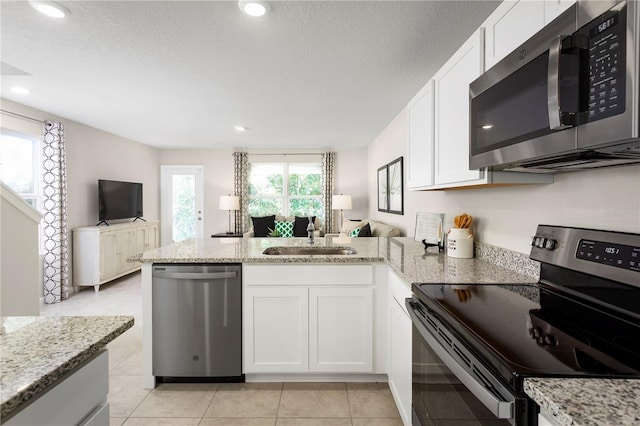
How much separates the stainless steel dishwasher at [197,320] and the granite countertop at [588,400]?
1.81m

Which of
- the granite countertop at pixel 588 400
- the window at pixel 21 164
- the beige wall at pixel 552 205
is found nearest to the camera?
the granite countertop at pixel 588 400

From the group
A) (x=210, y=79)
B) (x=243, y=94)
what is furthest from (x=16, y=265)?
(x=243, y=94)

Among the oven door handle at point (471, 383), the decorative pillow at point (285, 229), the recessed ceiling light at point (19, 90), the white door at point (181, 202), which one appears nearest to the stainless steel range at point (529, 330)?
the oven door handle at point (471, 383)

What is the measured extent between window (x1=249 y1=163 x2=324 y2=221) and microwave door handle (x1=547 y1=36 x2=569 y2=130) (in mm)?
6021

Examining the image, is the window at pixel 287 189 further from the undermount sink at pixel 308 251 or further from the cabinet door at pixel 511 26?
the cabinet door at pixel 511 26

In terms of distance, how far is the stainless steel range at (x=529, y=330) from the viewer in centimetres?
73

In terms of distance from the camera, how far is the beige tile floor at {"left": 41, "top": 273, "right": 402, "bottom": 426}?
1.89 metres

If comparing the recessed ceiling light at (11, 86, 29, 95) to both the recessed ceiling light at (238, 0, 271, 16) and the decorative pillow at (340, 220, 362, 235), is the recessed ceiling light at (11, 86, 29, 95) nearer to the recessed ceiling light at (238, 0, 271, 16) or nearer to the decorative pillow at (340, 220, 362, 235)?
the recessed ceiling light at (238, 0, 271, 16)

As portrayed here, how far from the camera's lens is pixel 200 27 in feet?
6.96

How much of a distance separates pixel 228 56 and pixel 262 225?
4066 mm

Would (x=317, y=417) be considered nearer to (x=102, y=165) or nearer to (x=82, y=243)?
(x=82, y=243)

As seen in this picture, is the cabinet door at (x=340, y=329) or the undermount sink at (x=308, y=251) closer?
the cabinet door at (x=340, y=329)

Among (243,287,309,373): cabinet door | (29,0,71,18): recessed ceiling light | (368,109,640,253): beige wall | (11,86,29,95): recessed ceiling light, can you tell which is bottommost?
(243,287,309,373): cabinet door

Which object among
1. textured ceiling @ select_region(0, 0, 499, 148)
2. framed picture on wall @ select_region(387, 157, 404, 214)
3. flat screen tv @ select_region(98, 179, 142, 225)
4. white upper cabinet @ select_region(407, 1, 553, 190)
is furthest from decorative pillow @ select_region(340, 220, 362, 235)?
flat screen tv @ select_region(98, 179, 142, 225)
